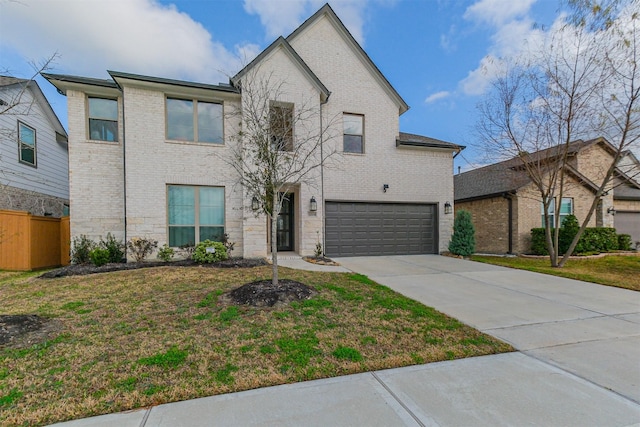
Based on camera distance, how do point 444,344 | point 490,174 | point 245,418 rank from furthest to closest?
point 490,174 < point 444,344 < point 245,418

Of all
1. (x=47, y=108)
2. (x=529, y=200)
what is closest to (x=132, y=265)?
(x=47, y=108)

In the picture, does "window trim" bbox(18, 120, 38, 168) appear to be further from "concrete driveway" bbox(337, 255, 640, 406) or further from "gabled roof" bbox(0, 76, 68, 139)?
"concrete driveway" bbox(337, 255, 640, 406)

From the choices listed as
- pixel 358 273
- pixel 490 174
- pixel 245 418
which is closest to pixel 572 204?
pixel 490 174

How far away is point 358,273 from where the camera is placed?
800 centimetres

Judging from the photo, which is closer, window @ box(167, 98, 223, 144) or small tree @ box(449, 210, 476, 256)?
window @ box(167, 98, 223, 144)

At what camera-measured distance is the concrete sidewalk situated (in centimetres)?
228

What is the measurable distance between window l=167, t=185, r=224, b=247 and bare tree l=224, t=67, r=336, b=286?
4.48ft

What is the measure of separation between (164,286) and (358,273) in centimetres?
483

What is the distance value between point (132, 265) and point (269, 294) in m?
5.86

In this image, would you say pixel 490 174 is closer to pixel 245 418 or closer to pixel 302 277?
pixel 302 277

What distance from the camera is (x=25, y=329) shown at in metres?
3.86

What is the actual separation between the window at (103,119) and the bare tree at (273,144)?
3838 mm

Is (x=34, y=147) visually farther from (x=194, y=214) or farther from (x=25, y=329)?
(x=25, y=329)

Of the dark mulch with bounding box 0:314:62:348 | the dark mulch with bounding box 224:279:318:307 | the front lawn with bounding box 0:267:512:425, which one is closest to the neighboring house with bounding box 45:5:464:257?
the dark mulch with bounding box 224:279:318:307
